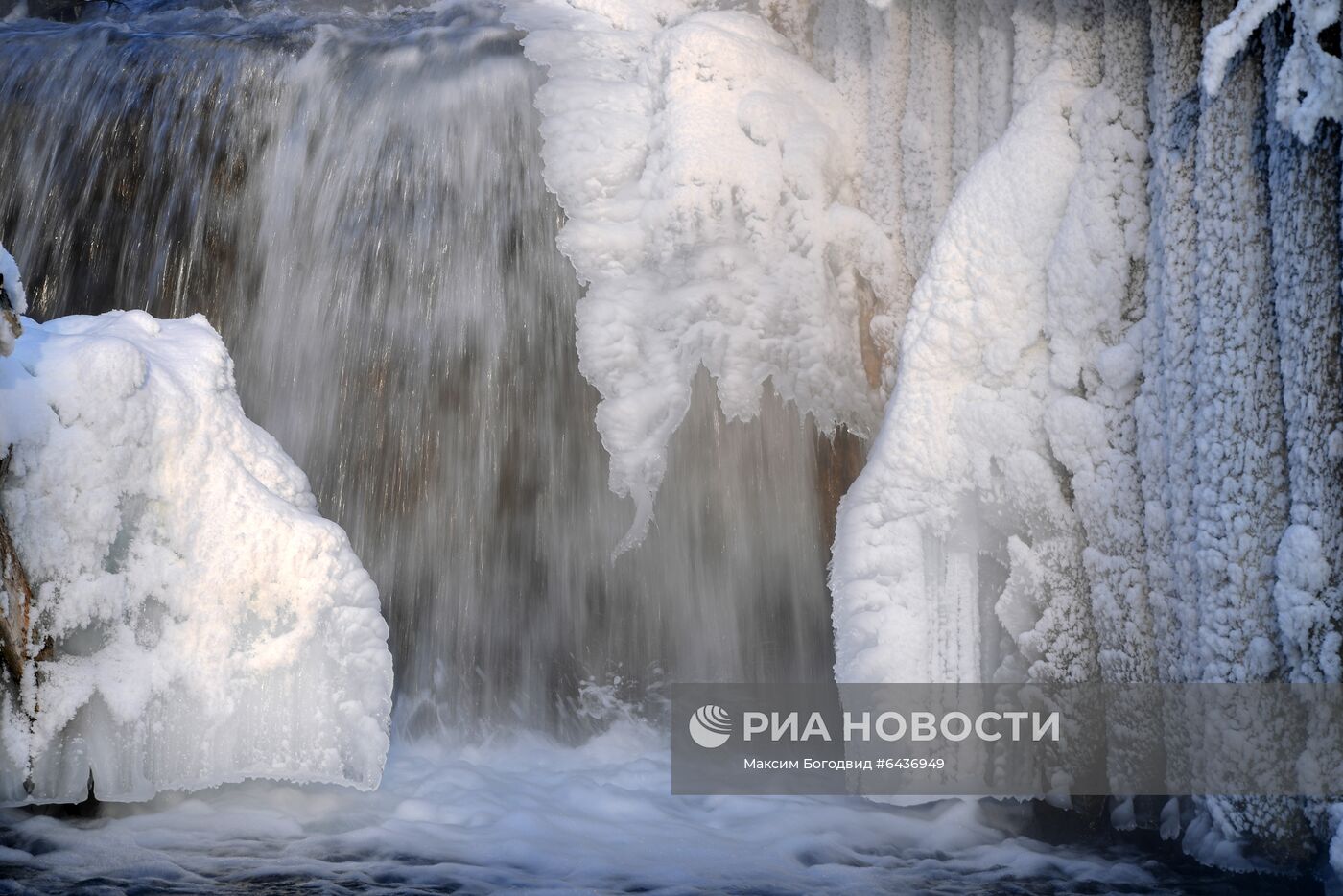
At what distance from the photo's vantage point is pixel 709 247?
4.73m

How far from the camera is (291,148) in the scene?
4988 mm

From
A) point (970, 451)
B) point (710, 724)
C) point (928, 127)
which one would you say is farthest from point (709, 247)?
point (710, 724)

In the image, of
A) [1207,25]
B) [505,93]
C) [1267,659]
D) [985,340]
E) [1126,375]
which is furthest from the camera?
[505,93]

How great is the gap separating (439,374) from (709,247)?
4.12ft

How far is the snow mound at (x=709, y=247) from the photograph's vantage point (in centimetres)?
468

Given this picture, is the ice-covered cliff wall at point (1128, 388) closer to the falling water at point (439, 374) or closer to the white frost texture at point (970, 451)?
the white frost texture at point (970, 451)

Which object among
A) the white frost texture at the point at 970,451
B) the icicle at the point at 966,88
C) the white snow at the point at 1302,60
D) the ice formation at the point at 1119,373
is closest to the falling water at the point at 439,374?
the ice formation at the point at 1119,373

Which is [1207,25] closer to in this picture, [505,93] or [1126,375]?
[1126,375]

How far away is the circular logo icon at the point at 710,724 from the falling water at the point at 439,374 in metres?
0.16

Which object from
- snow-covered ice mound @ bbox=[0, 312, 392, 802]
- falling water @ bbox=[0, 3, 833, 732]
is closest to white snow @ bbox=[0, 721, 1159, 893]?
snow-covered ice mound @ bbox=[0, 312, 392, 802]

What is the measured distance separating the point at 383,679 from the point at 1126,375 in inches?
96.0

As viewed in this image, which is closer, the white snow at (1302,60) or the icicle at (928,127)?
the white snow at (1302,60)

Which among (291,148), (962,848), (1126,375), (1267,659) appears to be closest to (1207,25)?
(1126,375)

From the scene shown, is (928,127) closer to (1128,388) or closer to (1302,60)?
(1128,388)
